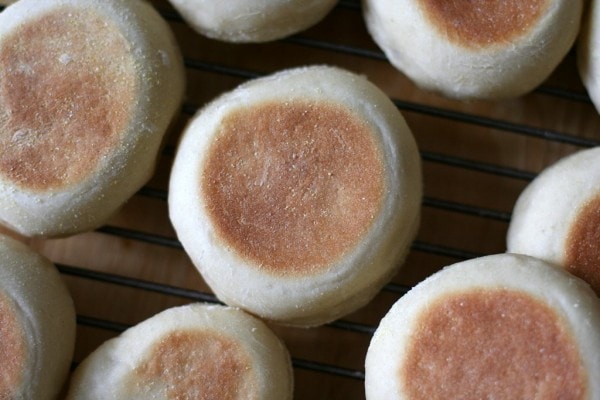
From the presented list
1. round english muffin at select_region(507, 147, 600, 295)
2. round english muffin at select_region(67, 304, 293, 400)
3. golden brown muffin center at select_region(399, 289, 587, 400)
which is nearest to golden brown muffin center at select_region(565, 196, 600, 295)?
round english muffin at select_region(507, 147, 600, 295)

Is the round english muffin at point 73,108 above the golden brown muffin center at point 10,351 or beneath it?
above

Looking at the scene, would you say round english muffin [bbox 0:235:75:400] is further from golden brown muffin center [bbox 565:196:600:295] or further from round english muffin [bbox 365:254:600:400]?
golden brown muffin center [bbox 565:196:600:295]

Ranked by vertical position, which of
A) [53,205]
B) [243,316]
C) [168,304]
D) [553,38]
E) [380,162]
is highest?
[553,38]

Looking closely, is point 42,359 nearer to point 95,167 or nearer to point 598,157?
point 95,167

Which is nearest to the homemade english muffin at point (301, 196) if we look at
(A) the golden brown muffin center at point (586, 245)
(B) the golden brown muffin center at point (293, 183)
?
(B) the golden brown muffin center at point (293, 183)

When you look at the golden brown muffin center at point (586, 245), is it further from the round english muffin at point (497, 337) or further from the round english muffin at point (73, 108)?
the round english muffin at point (73, 108)

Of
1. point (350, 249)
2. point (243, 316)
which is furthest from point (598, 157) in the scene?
point (243, 316)
